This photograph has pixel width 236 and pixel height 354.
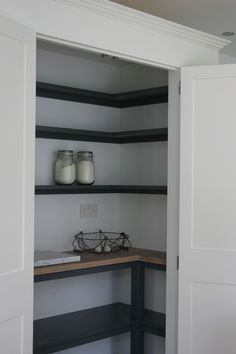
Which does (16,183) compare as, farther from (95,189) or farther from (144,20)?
(95,189)

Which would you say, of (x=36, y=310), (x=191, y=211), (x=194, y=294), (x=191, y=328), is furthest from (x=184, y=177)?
(x=36, y=310)

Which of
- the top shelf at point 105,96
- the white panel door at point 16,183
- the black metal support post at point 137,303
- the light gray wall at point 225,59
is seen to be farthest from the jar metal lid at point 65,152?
the light gray wall at point 225,59

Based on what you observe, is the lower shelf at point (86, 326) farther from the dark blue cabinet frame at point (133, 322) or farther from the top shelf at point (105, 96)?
the top shelf at point (105, 96)

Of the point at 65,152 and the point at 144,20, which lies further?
the point at 65,152

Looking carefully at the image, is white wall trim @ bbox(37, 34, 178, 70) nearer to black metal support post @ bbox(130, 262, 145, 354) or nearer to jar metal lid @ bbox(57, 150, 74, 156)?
jar metal lid @ bbox(57, 150, 74, 156)

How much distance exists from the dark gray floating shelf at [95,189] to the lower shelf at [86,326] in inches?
38.0

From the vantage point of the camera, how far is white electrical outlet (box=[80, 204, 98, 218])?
4.07 metres

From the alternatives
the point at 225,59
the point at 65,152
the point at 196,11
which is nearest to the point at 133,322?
the point at 65,152

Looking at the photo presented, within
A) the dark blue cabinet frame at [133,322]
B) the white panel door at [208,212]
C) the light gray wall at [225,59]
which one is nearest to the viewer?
the white panel door at [208,212]

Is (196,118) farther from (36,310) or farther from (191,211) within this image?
(36,310)

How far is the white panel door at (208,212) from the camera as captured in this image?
3146 mm

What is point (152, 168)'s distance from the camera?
4164mm

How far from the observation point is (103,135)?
4.04 m

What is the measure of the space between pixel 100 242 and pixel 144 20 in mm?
1837
